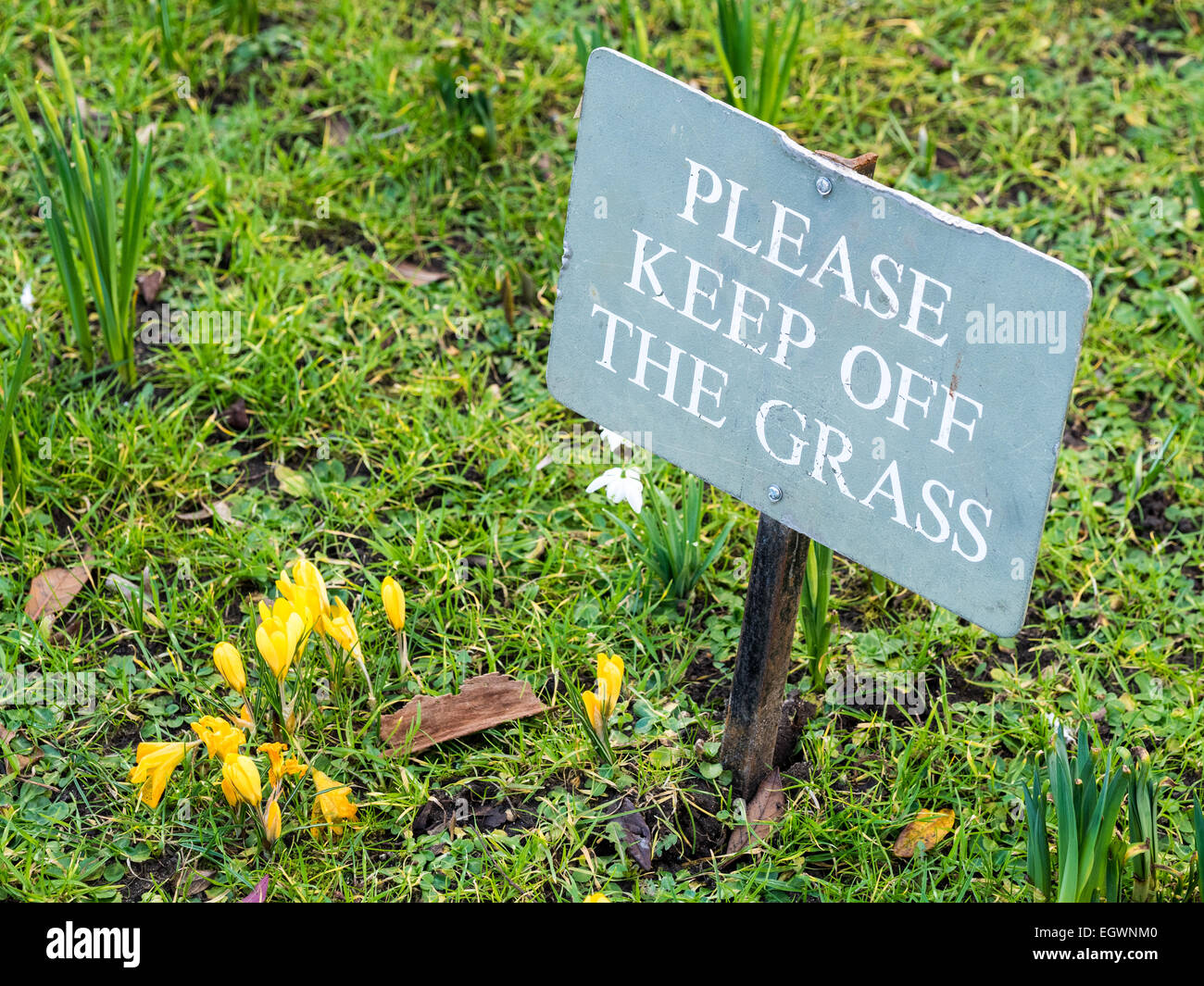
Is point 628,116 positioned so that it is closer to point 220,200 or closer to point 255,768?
point 255,768

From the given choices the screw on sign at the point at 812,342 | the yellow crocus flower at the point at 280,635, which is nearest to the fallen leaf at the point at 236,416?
the yellow crocus flower at the point at 280,635

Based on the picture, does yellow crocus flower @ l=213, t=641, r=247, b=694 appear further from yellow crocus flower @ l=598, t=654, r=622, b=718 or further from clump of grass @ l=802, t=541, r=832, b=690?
clump of grass @ l=802, t=541, r=832, b=690

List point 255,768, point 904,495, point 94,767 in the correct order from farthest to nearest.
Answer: point 94,767 < point 255,768 < point 904,495

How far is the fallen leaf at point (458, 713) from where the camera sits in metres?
2.33

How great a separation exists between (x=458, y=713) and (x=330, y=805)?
314 mm

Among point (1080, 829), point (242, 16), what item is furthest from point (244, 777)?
point (242, 16)

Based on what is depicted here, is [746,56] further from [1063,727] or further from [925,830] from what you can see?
[925,830]

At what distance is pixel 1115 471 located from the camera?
9.58ft

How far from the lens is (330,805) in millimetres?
2146

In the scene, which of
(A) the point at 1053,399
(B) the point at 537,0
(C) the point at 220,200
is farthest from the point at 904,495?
(B) the point at 537,0

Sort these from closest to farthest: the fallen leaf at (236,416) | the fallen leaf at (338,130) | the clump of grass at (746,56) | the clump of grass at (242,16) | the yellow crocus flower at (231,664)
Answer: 1. the yellow crocus flower at (231,664)
2. the fallen leaf at (236,416)
3. the clump of grass at (746,56)
4. the fallen leaf at (338,130)
5. the clump of grass at (242,16)

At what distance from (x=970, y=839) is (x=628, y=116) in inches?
54.8

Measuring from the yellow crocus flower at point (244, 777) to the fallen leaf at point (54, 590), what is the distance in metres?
0.76

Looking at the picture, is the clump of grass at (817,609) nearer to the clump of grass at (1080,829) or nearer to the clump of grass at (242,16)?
the clump of grass at (1080,829)
